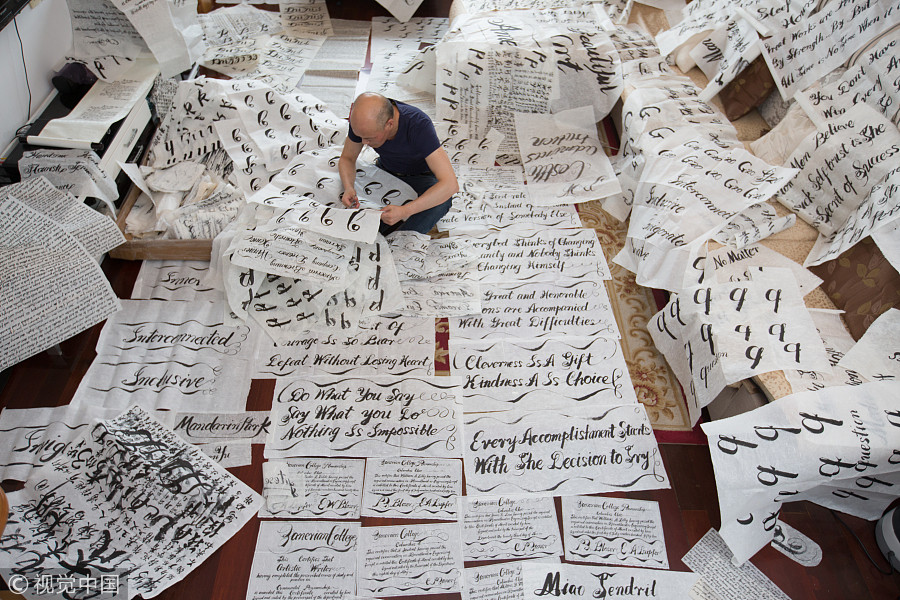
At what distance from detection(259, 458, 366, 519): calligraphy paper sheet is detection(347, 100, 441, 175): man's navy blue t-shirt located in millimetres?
841

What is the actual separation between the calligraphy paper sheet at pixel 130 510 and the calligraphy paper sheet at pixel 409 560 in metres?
0.27

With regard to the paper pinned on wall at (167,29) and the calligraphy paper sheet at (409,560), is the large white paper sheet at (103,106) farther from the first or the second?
the calligraphy paper sheet at (409,560)

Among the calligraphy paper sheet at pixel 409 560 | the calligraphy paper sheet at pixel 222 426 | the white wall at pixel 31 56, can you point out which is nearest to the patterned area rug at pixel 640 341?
the calligraphy paper sheet at pixel 409 560

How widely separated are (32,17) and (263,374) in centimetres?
132

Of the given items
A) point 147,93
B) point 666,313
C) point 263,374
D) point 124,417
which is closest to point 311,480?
point 263,374

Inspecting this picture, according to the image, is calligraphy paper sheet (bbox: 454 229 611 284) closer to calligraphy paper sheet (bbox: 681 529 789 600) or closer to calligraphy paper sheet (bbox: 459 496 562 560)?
calligraphy paper sheet (bbox: 459 496 562 560)

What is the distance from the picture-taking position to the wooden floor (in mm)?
1121

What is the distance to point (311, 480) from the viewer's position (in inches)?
48.9

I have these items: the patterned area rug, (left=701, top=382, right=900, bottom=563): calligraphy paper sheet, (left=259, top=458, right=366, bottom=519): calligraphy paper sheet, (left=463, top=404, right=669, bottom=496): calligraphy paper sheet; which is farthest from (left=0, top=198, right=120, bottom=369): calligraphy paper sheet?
(left=701, top=382, right=900, bottom=563): calligraphy paper sheet

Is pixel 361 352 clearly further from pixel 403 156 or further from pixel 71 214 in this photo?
pixel 71 214

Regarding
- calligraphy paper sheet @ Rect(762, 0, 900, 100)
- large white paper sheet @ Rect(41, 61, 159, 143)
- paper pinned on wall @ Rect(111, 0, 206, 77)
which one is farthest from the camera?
paper pinned on wall @ Rect(111, 0, 206, 77)

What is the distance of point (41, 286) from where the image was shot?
54.2 inches

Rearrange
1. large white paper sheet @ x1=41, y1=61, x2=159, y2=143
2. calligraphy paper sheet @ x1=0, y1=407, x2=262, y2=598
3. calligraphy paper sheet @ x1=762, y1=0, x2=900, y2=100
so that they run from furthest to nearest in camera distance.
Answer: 1. large white paper sheet @ x1=41, y1=61, x2=159, y2=143
2. calligraphy paper sheet @ x1=762, y1=0, x2=900, y2=100
3. calligraphy paper sheet @ x1=0, y1=407, x2=262, y2=598

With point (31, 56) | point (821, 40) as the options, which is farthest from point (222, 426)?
point (821, 40)
